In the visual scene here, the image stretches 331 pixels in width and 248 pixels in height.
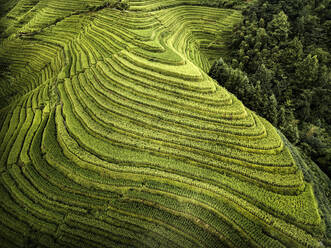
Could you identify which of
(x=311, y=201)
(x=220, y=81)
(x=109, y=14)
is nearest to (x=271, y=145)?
(x=311, y=201)

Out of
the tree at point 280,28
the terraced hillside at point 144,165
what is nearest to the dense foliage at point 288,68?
the tree at point 280,28

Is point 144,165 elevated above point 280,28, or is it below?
below

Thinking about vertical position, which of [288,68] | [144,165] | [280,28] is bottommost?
[144,165]

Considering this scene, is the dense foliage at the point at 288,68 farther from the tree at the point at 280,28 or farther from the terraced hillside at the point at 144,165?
the terraced hillside at the point at 144,165

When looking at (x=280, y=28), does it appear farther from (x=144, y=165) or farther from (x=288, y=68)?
(x=144, y=165)

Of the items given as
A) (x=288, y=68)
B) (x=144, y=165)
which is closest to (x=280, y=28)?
(x=288, y=68)
